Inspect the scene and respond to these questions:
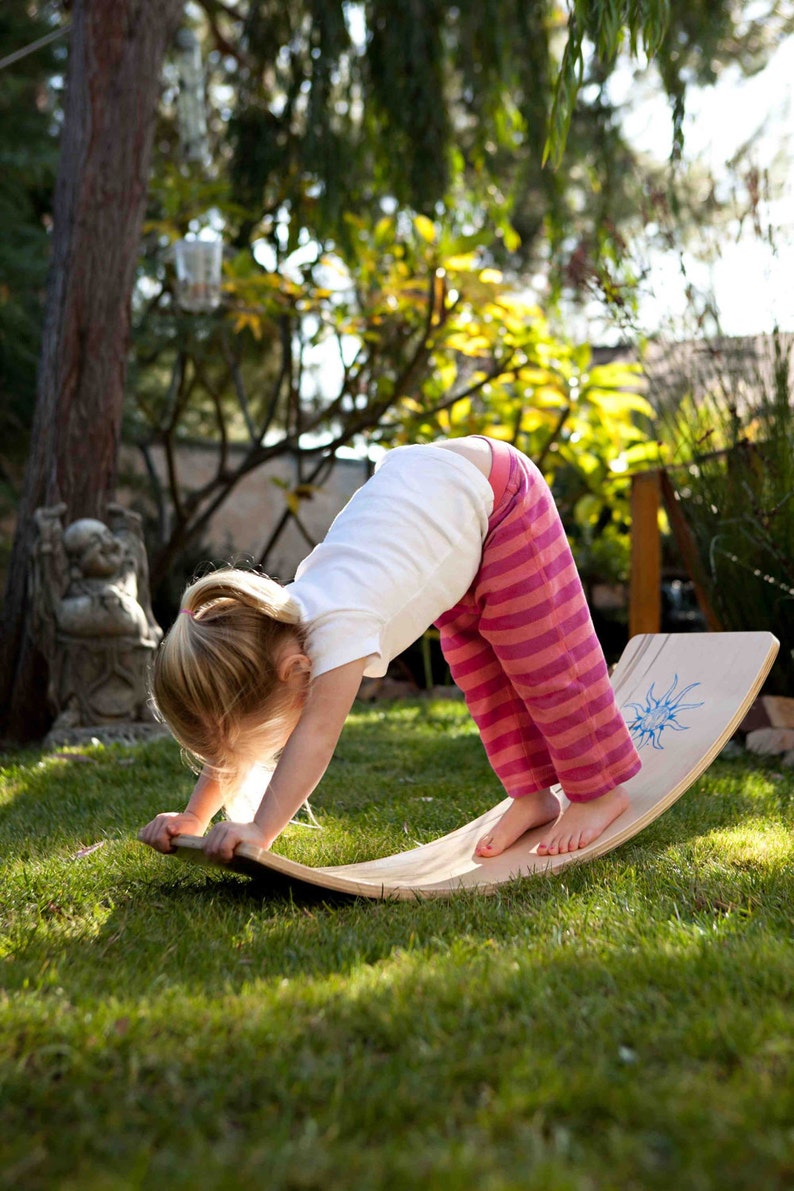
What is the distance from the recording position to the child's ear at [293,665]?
1753 mm

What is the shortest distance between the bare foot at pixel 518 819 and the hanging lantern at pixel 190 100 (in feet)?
14.1

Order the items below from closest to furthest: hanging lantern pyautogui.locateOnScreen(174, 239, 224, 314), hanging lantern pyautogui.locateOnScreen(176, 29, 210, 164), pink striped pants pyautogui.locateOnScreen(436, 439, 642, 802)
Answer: pink striped pants pyautogui.locateOnScreen(436, 439, 642, 802) → hanging lantern pyautogui.locateOnScreen(174, 239, 224, 314) → hanging lantern pyautogui.locateOnScreen(176, 29, 210, 164)

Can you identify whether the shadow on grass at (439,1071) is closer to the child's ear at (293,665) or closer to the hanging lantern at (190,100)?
the child's ear at (293,665)

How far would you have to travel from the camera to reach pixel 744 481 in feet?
10.3

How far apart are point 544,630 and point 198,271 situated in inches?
144

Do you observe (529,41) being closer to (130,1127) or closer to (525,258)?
(525,258)

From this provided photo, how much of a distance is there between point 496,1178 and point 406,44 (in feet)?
17.6

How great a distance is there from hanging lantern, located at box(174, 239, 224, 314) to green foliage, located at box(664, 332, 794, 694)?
2468 mm

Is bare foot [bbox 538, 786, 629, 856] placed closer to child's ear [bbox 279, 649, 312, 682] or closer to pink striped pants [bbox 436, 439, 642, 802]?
pink striped pants [bbox 436, 439, 642, 802]

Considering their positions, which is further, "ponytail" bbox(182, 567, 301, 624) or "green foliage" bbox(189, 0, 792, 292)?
"green foliage" bbox(189, 0, 792, 292)

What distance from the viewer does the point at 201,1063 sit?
1.08 metres

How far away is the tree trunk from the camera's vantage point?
444 cm

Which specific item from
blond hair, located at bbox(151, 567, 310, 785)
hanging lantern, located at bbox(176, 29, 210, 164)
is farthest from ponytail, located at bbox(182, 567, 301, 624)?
hanging lantern, located at bbox(176, 29, 210, 164)

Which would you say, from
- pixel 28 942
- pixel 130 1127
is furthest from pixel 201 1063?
pixel 28 942
